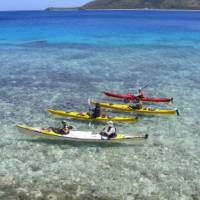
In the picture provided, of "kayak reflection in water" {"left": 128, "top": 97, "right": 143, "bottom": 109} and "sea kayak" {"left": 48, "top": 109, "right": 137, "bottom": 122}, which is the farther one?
"kayak reflection in water" {"left": 128, "top": 97, "right": 143, "bottom": 109}

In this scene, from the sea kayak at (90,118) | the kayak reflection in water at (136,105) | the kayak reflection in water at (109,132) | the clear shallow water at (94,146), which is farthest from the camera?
the kayak reflection in water at (136,105)

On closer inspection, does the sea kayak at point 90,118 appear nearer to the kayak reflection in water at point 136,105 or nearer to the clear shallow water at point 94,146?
the clear shallow water at point 94,146

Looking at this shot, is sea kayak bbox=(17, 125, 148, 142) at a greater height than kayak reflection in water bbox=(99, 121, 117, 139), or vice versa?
kayak reflection in water bbox=(99, 121, 117, 139)

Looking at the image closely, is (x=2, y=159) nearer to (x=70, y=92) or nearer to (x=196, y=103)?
(x=70, y=92)

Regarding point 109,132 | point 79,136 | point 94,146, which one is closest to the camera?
point 109,132

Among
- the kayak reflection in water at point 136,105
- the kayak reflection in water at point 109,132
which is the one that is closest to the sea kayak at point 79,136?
the kayak reflection in water at point 109,132

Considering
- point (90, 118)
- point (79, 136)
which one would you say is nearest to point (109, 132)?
point (79, 136)

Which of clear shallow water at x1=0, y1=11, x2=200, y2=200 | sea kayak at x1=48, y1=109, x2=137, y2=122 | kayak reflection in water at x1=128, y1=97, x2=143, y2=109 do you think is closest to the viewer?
clear shallow water at x1=0, y1=11, x2=200, y2=200

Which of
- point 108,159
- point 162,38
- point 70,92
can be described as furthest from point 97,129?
point 162,38

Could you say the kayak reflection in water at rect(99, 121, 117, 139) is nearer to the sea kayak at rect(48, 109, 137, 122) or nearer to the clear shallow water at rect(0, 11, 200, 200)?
the clear shallow water at rect(0, 11, 200, 200)

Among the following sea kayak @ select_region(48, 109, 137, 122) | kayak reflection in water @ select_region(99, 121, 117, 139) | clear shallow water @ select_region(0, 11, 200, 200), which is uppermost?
kayak reflection in water @ select_region(99, 121, 117, 139)

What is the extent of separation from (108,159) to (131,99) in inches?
436

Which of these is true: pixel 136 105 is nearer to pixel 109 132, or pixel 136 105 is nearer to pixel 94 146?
pixel 109 132

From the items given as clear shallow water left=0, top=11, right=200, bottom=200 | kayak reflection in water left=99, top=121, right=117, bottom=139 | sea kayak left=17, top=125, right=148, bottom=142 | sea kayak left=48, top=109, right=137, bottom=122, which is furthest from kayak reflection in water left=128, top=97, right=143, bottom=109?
kayak reflection in water left=99, top=121, right=117, bottom=139
